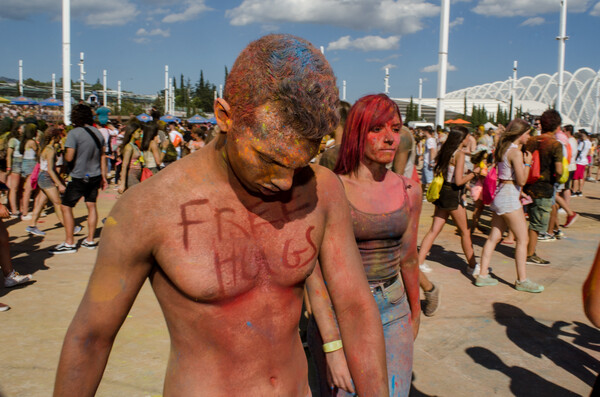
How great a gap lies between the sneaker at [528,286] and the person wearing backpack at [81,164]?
19.5ft

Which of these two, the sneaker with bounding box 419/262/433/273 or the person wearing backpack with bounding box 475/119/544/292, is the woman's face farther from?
the sneaker with bounding box 419/262/433/273

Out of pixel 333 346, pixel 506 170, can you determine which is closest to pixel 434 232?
pixel 506 170

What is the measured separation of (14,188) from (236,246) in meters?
9.77

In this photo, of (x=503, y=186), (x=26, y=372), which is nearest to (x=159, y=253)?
(x=26, y=372)

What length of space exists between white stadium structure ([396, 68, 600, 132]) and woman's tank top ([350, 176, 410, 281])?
6954cm

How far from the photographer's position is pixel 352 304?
60.0 inches

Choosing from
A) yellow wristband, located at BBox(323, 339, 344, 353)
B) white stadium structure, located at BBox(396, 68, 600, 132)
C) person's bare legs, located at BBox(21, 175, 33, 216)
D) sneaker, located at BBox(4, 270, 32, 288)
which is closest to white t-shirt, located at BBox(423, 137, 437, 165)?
person's bare legs, located at BBox(21, 175, 33, 216)

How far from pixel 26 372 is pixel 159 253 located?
3.41 meters

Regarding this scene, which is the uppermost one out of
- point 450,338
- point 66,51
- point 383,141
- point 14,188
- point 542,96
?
point 542,96

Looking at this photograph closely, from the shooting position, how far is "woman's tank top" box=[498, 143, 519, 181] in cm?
607

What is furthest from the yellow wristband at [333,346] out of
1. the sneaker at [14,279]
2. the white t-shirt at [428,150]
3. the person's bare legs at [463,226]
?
the white t-shirt at [428,150]

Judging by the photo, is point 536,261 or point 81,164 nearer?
point 81,164

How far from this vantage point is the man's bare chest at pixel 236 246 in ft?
4.24

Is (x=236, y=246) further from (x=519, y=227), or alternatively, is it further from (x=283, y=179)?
(x=519, y=227)
